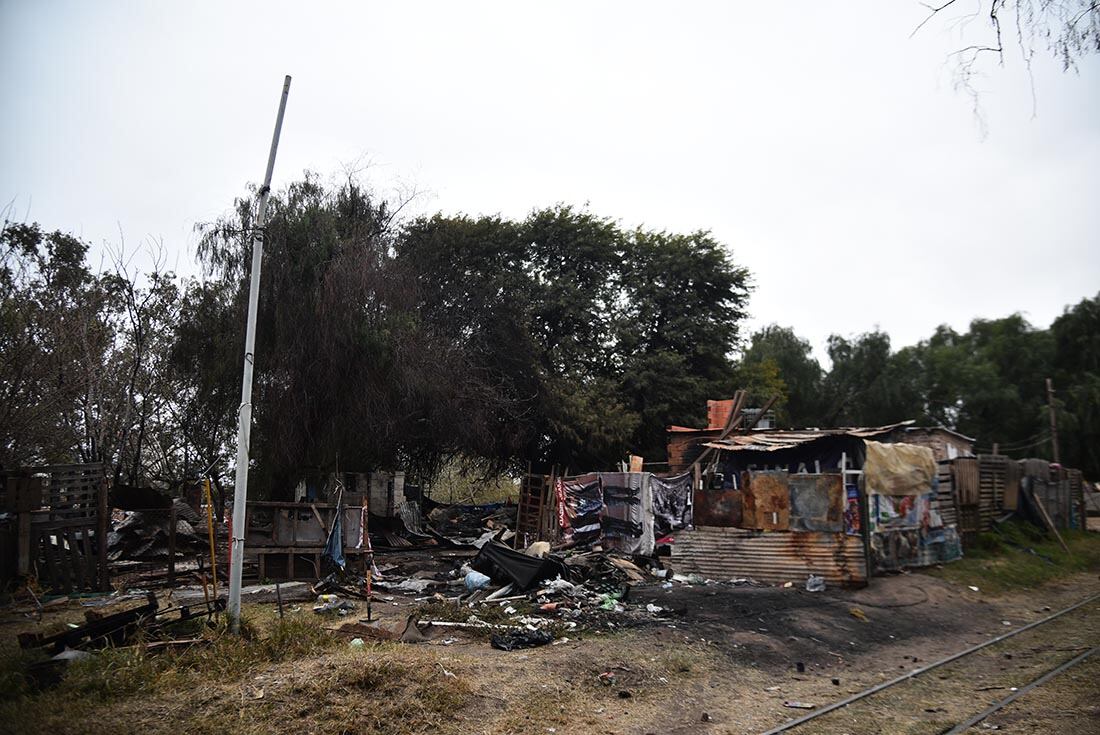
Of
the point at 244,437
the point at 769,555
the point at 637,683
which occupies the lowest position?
the point at 637,683

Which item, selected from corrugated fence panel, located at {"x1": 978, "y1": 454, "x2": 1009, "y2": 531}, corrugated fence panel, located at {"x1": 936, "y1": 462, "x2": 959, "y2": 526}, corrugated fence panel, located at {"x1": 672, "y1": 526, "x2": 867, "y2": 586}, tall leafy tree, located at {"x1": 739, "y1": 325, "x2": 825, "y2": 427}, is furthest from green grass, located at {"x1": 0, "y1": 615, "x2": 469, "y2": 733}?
tall leafy tree, located at {"x1": 739, "y1": 325, "x2": 825, "y2": 427}

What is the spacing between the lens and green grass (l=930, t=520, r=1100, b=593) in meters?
15.7

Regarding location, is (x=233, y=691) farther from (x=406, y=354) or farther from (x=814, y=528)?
(x=406, y=354)

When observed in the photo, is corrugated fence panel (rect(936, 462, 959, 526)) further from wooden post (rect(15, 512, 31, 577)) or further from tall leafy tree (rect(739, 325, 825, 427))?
tall leafy tree (rect(739, 325, 825, 427))

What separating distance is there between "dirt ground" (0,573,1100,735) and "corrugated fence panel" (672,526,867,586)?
1.39 metres

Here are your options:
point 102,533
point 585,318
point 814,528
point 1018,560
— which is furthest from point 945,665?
point 585,318

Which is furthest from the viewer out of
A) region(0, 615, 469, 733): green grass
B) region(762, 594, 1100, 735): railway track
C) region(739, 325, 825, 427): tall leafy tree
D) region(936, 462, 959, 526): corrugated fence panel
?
region(739, 325, 825, 427): tall leafy tree

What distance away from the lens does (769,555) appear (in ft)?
46.3

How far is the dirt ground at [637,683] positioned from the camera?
257 inches

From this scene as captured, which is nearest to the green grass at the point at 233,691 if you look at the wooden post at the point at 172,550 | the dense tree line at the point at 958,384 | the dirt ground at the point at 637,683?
the dirt ground at the point at 637,683

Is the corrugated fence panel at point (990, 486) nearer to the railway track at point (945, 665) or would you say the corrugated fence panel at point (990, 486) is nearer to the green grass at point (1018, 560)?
the green grass at point (1018, 560)

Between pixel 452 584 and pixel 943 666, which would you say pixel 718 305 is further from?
pixel 943 666

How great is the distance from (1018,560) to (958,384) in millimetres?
31633

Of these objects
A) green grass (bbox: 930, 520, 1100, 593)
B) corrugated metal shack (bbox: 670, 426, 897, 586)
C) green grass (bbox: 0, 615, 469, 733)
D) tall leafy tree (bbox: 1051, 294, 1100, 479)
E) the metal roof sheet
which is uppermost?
tall leafy tree (bbox: 1051, 294, 1100, 479)
